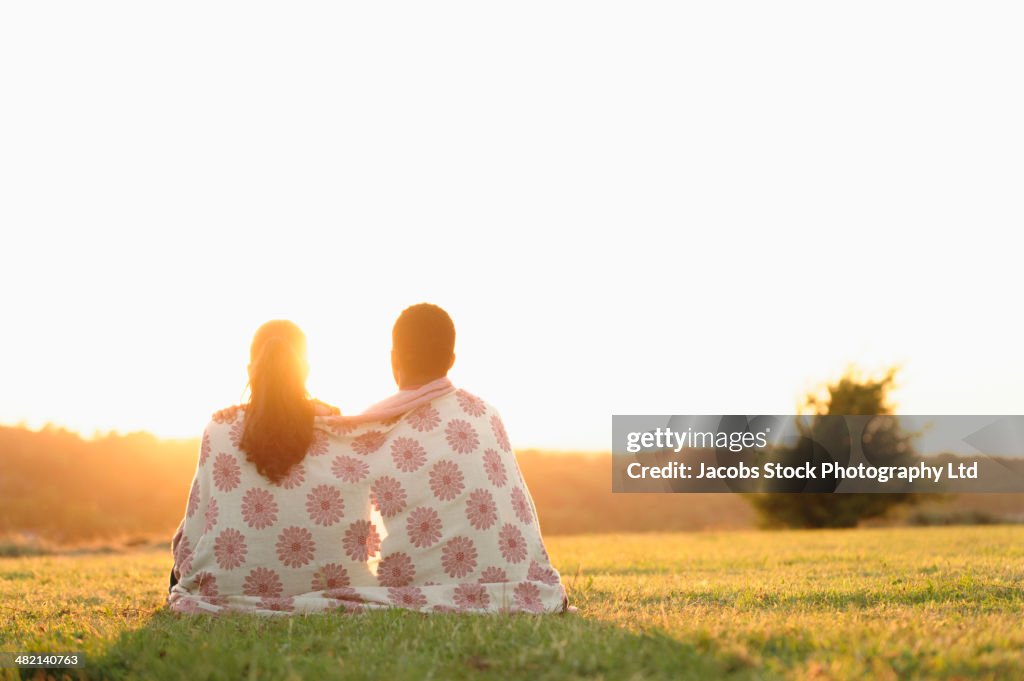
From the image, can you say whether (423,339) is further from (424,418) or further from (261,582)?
(261,582)

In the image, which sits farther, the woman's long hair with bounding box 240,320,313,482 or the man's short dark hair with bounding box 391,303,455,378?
the man's short dark hair with bounding box 391,303,455,378

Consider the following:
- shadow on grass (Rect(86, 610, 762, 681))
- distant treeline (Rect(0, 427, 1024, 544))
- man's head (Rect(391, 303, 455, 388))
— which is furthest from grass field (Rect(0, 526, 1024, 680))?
distant treeline (Rect(0, 427, 1024, 544))

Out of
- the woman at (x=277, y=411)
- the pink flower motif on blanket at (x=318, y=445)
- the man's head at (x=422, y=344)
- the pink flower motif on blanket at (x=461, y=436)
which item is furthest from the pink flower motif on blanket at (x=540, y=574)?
the woman at (x=277, y=411)

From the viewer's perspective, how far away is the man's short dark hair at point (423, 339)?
594 cm

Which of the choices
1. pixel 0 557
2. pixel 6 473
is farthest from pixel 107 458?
pixel 0 557

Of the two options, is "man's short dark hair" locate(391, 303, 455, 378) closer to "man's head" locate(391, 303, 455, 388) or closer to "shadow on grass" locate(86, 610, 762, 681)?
"man's head" locate(391, 303, 455, 388)

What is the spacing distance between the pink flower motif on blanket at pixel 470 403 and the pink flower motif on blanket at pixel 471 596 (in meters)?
1.08

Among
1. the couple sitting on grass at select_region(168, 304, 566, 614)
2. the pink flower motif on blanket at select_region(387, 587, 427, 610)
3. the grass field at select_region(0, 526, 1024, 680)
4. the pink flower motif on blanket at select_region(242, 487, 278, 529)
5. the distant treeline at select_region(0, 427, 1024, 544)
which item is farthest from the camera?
the distant treeline at select_region(0, 427, 1024, 544)

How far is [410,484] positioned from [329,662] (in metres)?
1.83

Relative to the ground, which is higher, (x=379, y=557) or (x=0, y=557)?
(x=379, y=557)

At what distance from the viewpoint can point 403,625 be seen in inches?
193

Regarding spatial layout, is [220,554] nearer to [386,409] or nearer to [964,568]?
[386,409]

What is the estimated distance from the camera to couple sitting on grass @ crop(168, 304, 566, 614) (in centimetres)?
572

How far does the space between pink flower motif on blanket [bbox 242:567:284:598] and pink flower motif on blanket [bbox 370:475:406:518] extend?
2.53 feet
